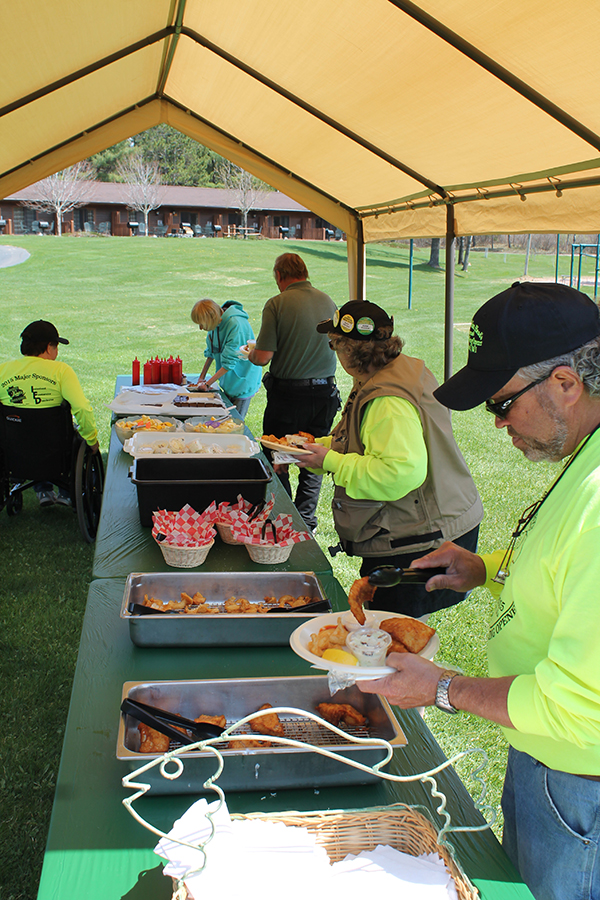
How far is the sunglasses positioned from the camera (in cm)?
108

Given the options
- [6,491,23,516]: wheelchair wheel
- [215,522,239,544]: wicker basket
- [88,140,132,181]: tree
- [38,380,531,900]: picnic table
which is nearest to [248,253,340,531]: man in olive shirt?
[6,491,23,516]: wheelchair wheel

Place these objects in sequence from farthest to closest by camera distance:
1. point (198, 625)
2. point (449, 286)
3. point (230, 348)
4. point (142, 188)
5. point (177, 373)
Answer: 1. point (142, 188)
2. point (230, 348)
3. point (177, 373)
4. point (449, 286)
5. point (198, 625)

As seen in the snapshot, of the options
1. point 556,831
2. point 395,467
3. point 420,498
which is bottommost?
point 556,831

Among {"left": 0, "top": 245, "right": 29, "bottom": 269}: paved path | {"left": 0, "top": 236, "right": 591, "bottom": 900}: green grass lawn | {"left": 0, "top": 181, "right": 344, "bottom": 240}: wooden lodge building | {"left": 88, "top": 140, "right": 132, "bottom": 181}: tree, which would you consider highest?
{"left": 88, "top": 140, "right": 132, "bottom": 181}: tree

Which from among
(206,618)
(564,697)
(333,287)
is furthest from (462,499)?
(333,287)

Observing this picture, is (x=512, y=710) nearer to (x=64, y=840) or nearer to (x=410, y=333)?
(x=64, y=840)

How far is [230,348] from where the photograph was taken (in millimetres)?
5566

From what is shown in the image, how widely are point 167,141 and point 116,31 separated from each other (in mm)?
43732

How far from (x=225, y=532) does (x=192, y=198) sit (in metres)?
37.6

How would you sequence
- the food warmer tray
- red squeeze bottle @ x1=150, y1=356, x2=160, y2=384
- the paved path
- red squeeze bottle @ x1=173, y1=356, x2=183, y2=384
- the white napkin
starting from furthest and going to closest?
the paved path → red squeeze bottle @ x1=173, y1=356, x2=183, y2=384 → red squeeze bottle @ x1=150, y1=356, x2=160, y2=384 → the food warmer tray → the white napkin

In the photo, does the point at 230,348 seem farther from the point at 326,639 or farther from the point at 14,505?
the point at 326,639

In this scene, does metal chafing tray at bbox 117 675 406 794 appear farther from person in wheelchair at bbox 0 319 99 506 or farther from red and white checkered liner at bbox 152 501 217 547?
person in wheelchair at bbox 0 319 99 506

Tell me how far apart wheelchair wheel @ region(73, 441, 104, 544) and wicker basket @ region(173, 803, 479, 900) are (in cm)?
322

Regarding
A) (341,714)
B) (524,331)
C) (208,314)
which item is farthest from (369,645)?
(208,314)
